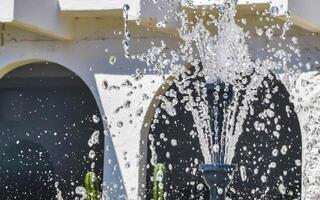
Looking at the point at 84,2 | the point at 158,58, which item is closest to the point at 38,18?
the point at 84,2

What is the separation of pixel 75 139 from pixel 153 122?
102 centimetres

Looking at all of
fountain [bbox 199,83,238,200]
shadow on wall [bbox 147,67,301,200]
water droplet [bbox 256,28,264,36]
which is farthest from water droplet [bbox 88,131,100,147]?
fountain [bbox 199,83,238,200]

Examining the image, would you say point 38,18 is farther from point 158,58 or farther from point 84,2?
point 158,58

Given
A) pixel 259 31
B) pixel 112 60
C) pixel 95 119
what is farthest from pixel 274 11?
pixel 95 119

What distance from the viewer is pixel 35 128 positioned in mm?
11367

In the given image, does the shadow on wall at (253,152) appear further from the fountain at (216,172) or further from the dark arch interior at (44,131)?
the fountain at (216,172)

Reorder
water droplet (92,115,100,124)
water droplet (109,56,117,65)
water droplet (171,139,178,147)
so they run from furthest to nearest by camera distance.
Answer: water droplet (92,115,100,124)
water droplet (171,139,178,147)
water droplet (109,56,117,65)

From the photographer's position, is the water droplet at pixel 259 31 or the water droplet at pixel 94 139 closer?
the water droplet at pixel 259 31

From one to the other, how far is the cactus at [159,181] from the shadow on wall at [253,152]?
0.24m

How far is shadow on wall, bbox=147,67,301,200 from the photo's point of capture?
10.2 meters

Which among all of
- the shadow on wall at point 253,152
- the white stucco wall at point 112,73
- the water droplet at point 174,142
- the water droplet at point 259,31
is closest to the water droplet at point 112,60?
the white stucco wall at point 112,73

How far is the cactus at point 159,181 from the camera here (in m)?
10.2

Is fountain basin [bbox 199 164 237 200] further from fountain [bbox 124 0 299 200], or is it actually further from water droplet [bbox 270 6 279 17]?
water droplet [bbox 270 6 279 17]

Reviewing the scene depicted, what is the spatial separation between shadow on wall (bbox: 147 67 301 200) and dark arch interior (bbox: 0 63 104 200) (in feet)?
2.56
